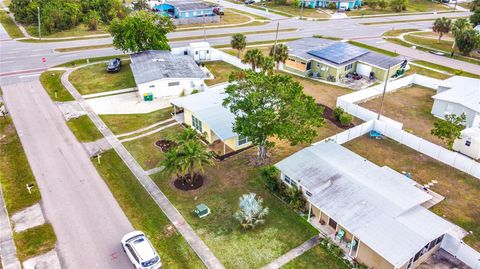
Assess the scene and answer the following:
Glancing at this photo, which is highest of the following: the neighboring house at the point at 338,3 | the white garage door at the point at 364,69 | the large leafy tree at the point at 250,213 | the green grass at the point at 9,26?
the neighboring house at the point at 338,3

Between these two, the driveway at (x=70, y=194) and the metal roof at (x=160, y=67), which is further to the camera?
the metal roof at (x=160, y=67)

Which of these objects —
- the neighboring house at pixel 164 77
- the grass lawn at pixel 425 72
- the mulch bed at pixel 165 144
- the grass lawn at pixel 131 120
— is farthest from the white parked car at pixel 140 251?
the grass lawn at pixel 425 72

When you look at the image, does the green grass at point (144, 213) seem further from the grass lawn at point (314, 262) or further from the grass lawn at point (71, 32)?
the grass lawn at point (71, 32)

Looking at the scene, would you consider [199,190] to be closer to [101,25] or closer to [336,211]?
[336,211]

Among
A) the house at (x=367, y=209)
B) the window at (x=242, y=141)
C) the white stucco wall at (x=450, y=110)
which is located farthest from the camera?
the white stucco wall at (x=450, y=110)

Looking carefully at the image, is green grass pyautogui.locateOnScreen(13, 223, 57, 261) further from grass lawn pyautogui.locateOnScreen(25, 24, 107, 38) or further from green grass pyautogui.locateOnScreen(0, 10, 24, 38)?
green grass pyautogui.locateOnScreen(0, 10, 24, 38)

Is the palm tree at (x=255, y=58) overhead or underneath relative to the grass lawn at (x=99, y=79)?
overhead

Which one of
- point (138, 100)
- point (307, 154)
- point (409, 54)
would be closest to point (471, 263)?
point (307, 154)
